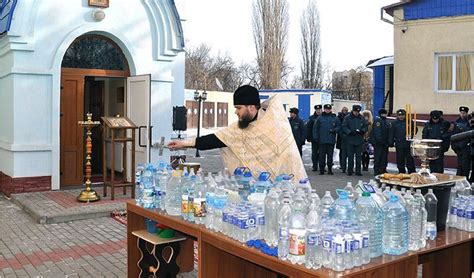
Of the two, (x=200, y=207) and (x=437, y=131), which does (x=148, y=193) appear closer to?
(x=200, y=207)

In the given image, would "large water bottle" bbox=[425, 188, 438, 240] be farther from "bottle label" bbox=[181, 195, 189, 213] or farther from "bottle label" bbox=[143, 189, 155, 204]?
"bottle label" bbox=[143, 189, 155, 204]

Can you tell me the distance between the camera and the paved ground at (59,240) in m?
5.48

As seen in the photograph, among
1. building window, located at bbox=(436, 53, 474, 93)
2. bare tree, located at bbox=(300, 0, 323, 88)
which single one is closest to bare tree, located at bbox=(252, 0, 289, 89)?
bare tree, located at bbox=(300, 0, 323, 88)

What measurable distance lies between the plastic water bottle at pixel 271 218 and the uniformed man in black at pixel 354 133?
31.9 ft

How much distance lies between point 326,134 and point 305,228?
10.6 m

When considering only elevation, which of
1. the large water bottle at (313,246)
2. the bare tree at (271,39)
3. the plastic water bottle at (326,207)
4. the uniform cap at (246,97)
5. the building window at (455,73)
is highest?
the bare tree at (271,39)

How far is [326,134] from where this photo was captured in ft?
43.3

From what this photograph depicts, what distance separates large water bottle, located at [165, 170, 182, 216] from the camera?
13.1 feet

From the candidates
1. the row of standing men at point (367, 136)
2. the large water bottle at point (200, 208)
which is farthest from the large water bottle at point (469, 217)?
the row of standing men at point (367, 136)

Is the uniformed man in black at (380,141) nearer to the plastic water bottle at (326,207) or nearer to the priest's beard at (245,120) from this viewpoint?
the priest's beard at (245,120)

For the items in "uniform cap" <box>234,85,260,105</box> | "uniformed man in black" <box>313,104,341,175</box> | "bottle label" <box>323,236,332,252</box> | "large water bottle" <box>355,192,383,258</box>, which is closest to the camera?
"bottle label" <box>323,236,332,252</box>

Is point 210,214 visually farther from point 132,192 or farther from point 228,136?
point 132,192

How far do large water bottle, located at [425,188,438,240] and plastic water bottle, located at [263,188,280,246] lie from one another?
39.3 inches

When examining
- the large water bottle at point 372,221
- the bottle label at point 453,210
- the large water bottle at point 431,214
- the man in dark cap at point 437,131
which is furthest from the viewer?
the man in dark cap at point 437,131
